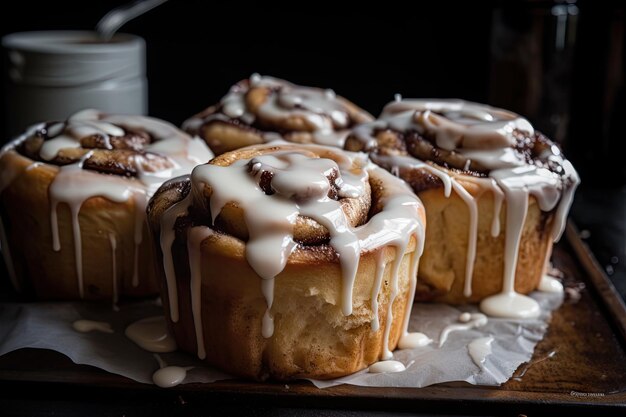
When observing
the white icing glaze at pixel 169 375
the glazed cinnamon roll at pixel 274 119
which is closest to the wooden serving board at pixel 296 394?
the white icing glaze at pixel 169 375

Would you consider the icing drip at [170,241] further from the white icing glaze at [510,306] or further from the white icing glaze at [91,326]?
the white icing glaze at [510,306]

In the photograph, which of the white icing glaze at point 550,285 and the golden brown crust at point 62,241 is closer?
the golden brown crust at point 62,241

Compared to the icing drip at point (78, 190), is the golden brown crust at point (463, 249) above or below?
below

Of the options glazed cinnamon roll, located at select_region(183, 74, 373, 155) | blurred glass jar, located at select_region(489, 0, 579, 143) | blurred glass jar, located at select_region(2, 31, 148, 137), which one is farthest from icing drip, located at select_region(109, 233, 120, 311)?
blurred glass jar, located at select_region(489, 0, 579, 143)

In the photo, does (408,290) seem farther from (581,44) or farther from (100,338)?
(581,44)

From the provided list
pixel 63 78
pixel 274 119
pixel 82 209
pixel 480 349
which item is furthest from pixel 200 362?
pixel 63 78

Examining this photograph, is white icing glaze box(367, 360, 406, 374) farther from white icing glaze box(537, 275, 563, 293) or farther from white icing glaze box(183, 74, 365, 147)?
white icing glaze box(183, 74, 365, 147)

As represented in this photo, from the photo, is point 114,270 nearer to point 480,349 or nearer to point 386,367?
point 386,367
